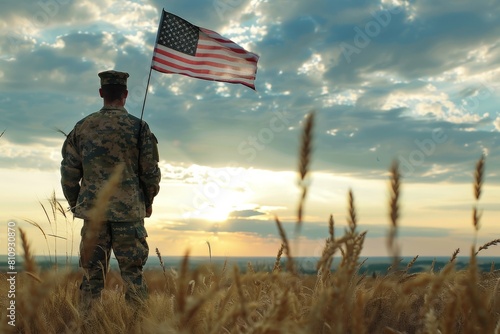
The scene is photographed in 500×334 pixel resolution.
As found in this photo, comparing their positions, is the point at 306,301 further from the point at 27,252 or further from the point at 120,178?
the point at 120,178

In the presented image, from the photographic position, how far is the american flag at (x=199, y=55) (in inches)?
281

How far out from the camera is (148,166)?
218 inches

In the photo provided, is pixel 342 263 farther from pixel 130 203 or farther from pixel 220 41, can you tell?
pixel 220 41

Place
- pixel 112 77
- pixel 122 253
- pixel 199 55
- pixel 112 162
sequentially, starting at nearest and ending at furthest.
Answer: pixel 122 253 < pixel 112 162 < pixel 112 77 < pixel 199 55

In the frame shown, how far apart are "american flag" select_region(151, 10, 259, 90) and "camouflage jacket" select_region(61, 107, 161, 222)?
5.47 feet

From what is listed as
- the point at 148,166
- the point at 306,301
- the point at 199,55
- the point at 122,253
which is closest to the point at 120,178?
the point at 148,166

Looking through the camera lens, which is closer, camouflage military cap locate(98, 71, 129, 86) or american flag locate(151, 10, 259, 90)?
camouflage military cap locate(98, 71, 129, 86)

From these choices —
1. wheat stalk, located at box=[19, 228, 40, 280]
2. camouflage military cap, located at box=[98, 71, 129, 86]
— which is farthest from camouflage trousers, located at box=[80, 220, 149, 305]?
wheat stalk, located at box=[19, 228, 40, 280]

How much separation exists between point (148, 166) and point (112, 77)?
3.49 ft

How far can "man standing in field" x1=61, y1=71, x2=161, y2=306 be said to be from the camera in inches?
209

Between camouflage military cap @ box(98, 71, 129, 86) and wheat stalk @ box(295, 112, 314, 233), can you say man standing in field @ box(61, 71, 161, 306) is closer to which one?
camouflage military cap @ box(98, 71, 129, 86)

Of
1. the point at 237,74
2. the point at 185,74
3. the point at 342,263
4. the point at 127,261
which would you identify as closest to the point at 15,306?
the point at 127,261

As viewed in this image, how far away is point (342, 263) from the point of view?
5.67ft

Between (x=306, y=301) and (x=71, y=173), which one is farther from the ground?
(x=71, y=173)
